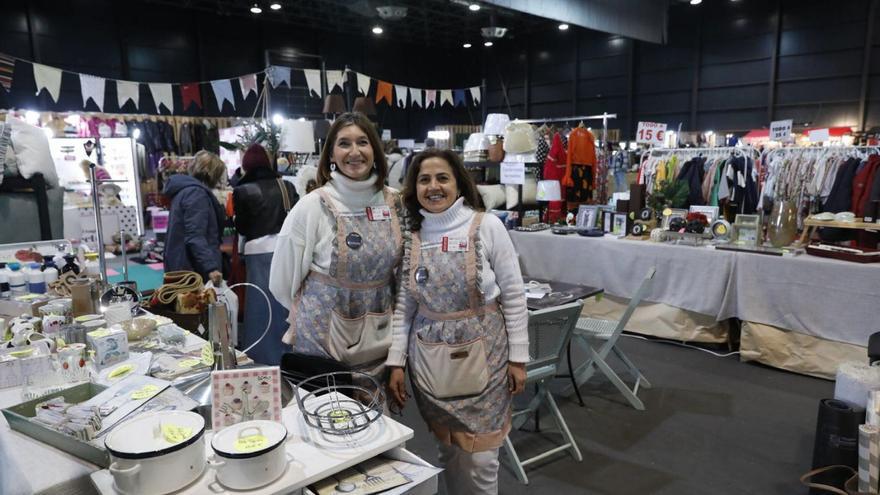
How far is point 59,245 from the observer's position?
2799 millimetres

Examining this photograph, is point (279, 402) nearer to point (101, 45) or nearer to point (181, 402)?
point (181, 402)

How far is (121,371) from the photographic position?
1649 millimetres

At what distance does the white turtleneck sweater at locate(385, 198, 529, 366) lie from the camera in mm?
1778

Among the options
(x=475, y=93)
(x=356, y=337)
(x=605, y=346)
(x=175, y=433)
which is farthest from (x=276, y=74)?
(x=175, y=433)

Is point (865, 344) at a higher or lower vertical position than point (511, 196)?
lower

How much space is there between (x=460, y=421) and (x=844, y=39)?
38.8ft

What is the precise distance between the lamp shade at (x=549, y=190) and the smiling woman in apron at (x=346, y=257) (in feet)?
12.1

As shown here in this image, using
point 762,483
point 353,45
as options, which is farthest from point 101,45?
point 762,483

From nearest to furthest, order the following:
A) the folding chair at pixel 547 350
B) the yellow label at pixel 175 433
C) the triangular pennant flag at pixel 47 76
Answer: the yellow label at pixel 175 433, the folding chair at pixel 547 350, the triangular pennant flag at pixel 47 76

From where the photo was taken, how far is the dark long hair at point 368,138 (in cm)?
185

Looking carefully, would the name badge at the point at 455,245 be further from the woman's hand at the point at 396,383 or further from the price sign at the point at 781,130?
the price sign at the point at 781,130

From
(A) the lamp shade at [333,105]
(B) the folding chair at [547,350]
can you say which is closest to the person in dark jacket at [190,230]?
(B) the folding chair at [547,350]

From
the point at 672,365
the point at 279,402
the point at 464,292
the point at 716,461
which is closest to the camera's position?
the point at 279,402

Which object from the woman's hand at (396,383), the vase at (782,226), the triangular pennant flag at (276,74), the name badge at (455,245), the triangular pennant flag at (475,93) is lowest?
the woman's hand at (396,383)
